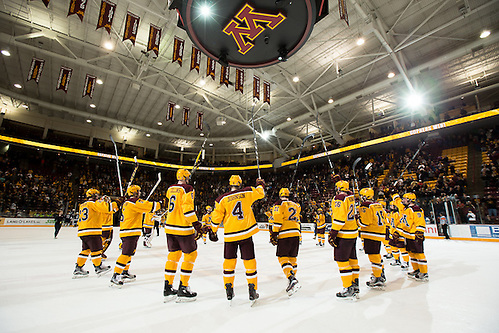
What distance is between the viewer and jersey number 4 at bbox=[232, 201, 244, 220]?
3.44 meters

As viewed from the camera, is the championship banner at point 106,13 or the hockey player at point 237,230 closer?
the hockey player at point 237,230

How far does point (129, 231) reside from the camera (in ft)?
14.5

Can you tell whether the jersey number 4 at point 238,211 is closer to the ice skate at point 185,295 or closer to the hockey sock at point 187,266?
the hockey sock at point 187,266

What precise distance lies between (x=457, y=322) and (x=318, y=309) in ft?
4.92

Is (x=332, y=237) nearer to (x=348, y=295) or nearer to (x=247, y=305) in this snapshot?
(x=348, y=295)

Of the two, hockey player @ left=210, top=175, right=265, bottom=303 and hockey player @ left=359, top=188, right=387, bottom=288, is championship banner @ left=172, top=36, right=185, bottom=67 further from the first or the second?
hockey player @ left=359, top=188, right=387, bottom=288

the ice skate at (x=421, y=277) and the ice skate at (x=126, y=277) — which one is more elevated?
the ice skate at (x=126, y=277)

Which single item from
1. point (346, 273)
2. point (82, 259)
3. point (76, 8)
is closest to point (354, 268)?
point (346, 273)

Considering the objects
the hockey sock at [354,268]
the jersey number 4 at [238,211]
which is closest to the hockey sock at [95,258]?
the jersey number 4 at [238,211]

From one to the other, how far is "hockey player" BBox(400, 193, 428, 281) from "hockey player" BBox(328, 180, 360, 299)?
184cm

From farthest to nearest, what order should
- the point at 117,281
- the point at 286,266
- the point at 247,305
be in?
the point at 117,281 → the point at 286,266 → the point at 247,305

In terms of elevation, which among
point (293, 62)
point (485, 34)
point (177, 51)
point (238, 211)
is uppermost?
point (293, 62)

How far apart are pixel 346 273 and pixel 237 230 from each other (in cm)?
180

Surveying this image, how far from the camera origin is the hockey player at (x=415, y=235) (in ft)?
14.6
